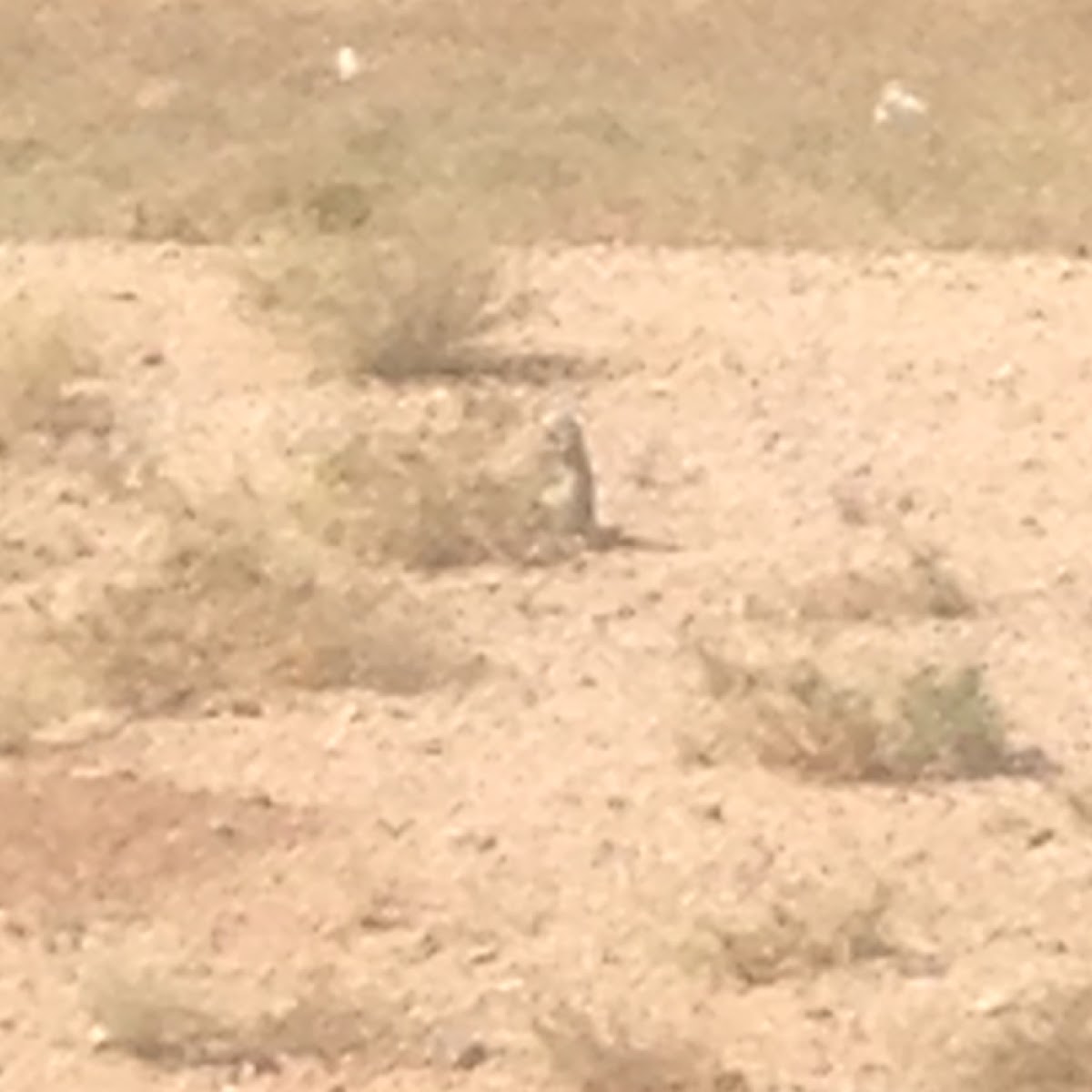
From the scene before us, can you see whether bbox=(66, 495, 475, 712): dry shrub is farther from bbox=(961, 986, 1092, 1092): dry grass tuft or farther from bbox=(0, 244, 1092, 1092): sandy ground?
bbox=(961, 986, 1092, 1092): dry grass tuft

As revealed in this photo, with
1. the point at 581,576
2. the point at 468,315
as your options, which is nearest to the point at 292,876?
the point at 581,576

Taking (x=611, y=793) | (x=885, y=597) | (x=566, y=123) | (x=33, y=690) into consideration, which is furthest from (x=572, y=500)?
(x=566, y=123)

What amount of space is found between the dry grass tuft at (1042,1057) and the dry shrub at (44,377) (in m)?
5.45

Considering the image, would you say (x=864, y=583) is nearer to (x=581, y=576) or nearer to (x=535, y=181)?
(x=581, y=576)

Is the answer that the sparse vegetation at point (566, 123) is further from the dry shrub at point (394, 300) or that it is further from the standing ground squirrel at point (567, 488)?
the standing ground squirrel at point (567, 488)

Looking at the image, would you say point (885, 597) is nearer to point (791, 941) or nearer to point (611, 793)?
point (611, 793)

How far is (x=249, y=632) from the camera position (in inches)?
416

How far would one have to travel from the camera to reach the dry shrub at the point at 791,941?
27.6 feet

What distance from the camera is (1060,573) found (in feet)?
37.7

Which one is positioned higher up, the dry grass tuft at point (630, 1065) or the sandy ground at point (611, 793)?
the dry grass tuft at point (630, 1065)

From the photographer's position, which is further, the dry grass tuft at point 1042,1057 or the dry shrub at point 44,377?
the dry shrub at point 44,377

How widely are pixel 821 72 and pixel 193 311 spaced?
509 cm

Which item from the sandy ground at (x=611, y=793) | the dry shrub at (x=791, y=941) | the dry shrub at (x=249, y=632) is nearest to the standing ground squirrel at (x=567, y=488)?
the sandy ground at (x=611, y=793)

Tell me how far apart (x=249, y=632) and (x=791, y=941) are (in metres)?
2.43
